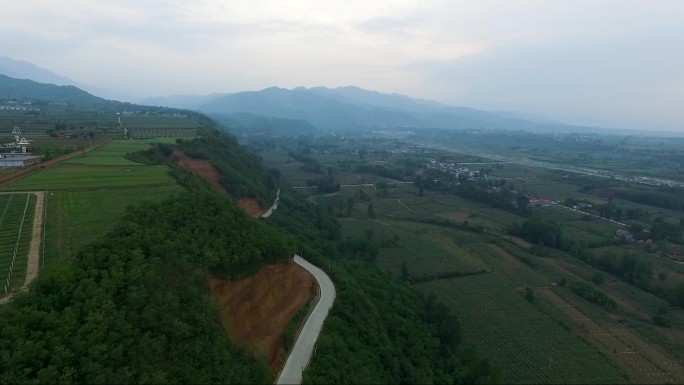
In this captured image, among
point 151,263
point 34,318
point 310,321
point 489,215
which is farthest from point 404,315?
point 489,215

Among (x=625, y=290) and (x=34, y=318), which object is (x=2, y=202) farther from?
(x=625, y=290)

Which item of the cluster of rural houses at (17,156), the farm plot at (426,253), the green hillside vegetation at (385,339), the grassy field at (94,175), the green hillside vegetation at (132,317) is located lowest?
the farm plot at (426,253)

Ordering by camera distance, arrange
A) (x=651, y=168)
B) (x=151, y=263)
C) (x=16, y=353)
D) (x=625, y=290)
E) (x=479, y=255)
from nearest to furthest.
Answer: (x=16, y=353), (x=151, y=263), (x=625, y=290), (x=479, y=255), (x=651, y=168)

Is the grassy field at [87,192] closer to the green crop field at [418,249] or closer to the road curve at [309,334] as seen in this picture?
the road curve at [309,334]

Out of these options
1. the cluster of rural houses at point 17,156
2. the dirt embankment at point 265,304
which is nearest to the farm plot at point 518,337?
the dirt embankment at point 265,304

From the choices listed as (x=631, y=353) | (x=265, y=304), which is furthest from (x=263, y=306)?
(x=631, y=353)
